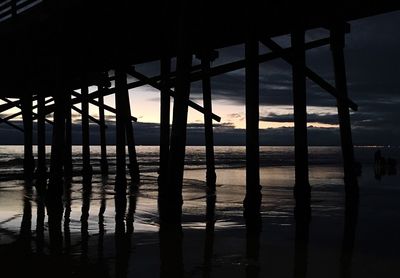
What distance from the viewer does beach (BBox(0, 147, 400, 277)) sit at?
5145 millimetres

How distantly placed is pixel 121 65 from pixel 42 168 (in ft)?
10.6

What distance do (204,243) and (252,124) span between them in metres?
2.29

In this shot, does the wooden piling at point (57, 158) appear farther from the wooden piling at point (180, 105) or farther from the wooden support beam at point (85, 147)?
the wooden support beam at point (85, 147)

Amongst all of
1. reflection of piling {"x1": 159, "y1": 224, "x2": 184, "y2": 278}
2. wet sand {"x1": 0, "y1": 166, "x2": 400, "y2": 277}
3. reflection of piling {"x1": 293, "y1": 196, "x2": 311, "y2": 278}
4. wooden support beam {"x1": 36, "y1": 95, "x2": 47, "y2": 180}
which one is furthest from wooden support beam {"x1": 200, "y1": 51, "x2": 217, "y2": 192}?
reflection of piling {"x1": 159, "y1": 224, "x2": 184, "y2": 278}

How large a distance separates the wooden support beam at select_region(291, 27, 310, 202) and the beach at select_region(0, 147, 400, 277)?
2.22 feet

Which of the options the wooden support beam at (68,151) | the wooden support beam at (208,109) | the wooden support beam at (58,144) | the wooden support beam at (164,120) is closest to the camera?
the wooden support beam at (58,144)

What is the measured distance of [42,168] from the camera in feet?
39.6

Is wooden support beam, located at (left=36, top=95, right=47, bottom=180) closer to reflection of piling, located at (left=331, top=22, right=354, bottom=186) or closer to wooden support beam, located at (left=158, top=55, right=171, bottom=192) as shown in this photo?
wooden support beam, located at (left=158, top=55, right=171, bottom=192)

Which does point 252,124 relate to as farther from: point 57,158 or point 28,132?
point 28,132

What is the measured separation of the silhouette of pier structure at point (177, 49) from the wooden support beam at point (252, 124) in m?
0.02

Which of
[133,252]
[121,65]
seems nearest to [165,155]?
[121,65]

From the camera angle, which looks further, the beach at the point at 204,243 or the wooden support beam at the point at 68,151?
the wooden support beam at the point at 68,151

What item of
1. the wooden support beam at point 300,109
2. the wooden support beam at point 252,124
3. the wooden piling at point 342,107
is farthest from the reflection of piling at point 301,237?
the wooden piling at point 342,107

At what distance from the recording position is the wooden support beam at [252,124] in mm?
7781
